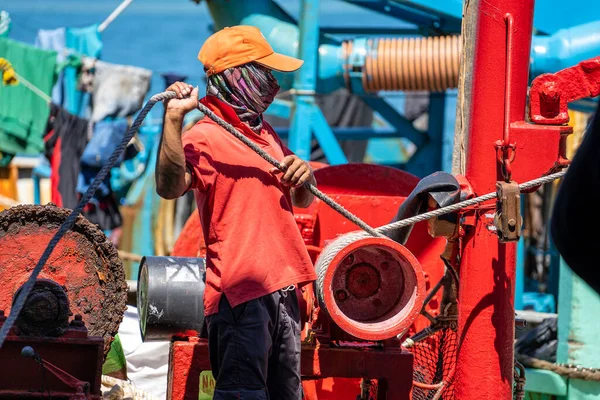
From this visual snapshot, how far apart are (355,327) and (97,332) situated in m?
1.19

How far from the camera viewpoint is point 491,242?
190 inches

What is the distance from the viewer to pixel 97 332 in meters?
4.67

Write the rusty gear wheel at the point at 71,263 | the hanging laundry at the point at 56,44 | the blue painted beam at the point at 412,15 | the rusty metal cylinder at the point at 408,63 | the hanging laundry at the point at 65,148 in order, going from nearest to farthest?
the rusty gear wheel at the point at 71,263 → the rusty metal cylinder at the point at 408,63 → the blue painted beam at the point at 412,15 → the hanging laundry at the point at 65,148 → the hanging laundry at the point at 56,44

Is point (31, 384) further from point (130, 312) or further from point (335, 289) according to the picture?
point (130, 312)

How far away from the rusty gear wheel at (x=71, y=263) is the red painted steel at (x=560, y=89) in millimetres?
2109

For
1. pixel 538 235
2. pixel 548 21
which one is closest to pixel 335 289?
pixel 548 21

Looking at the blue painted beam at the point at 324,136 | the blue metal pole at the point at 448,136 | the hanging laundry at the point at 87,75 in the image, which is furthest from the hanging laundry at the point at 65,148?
the blue metal pole at the point at 448,136

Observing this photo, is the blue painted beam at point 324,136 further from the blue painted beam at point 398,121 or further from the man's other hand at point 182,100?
the man's other hand at point 182,100

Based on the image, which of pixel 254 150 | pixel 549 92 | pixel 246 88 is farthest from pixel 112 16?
pixel 254 150

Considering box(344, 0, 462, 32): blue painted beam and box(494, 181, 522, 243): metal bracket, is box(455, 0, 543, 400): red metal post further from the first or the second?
box(344, 0, 462, 32): blue painted beam

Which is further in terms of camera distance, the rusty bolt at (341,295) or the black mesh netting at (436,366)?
the black mesh netting at (436,366)

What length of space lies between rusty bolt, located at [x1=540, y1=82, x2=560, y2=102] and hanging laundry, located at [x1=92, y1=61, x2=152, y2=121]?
881 cm

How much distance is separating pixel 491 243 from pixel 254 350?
→ 4.71 feet

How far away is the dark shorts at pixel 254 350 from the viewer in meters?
3.95
